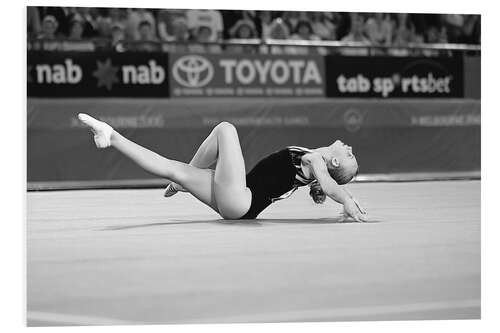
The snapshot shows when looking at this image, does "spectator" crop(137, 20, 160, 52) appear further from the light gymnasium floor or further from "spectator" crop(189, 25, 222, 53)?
the light gymnasium floor

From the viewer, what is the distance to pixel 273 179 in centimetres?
491

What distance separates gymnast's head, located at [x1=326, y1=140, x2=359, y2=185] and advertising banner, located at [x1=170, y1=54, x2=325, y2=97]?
1.63ft

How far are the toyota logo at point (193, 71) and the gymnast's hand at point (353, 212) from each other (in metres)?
1.10

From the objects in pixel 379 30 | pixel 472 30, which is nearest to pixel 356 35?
pixel 379 30

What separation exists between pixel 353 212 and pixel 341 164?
282mm

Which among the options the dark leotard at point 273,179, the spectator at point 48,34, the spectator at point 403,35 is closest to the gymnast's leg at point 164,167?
the dark leotard at point 273,179

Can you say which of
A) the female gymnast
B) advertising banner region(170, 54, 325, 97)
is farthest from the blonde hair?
advertising banner region(170, 54, 325, 97)

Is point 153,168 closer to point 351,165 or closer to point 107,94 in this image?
point 107,94

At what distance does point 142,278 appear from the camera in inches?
168

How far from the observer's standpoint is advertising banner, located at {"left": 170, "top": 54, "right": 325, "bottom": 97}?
203 inches

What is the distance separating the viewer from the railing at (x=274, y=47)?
5.20 meters

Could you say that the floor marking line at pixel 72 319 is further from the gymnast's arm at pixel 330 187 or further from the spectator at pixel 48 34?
the spectator at pixel 48 34

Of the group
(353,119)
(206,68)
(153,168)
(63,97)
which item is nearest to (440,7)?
(353,119)
